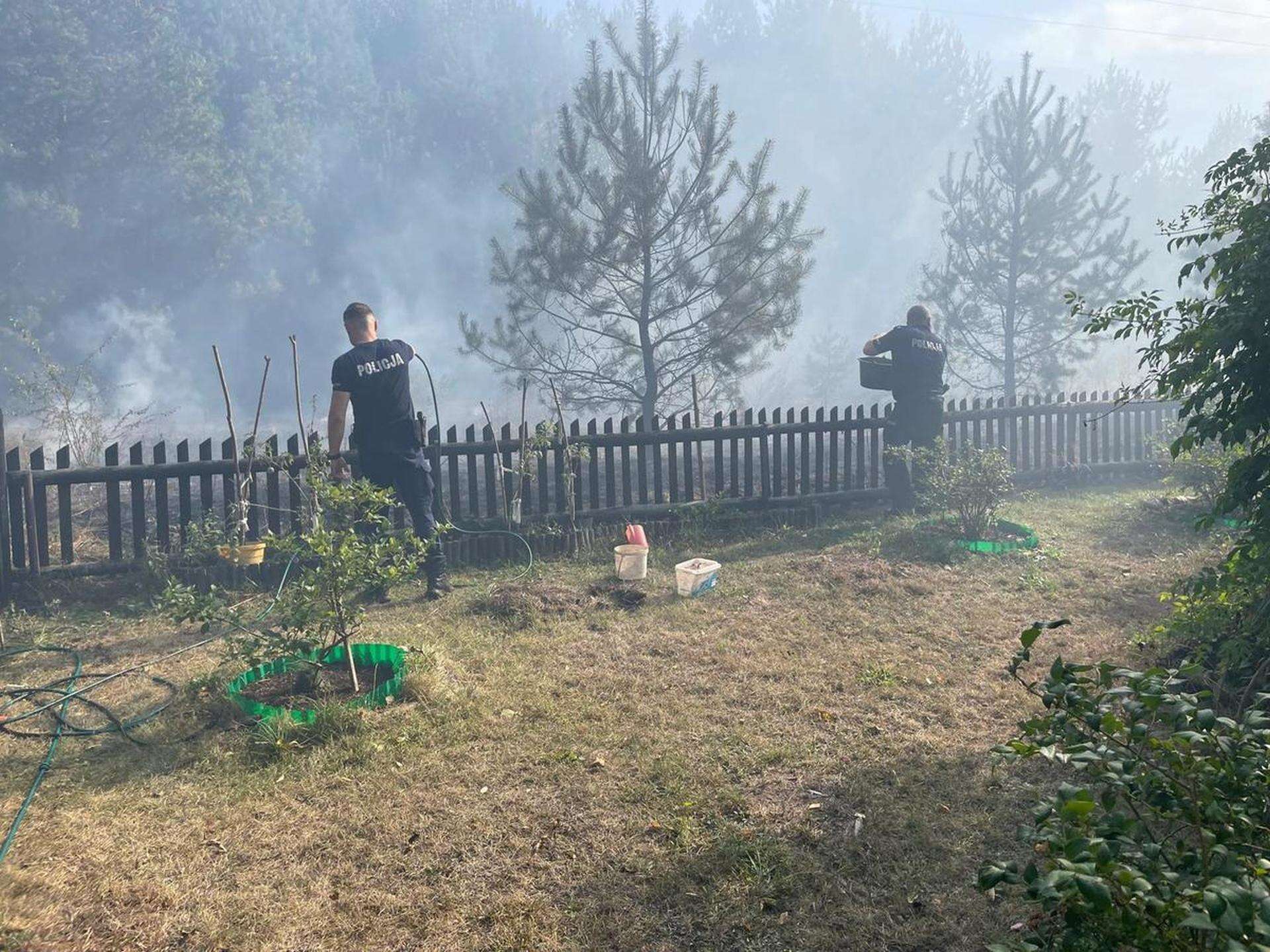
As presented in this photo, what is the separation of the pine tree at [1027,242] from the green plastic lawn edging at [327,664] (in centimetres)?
1319

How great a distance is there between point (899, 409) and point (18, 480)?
8.02 meters

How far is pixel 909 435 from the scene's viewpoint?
863cm

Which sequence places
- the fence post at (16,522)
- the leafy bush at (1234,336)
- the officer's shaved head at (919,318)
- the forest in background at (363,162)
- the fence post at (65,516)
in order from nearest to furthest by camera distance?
the leafy bush at (1234,336), the fence post at (16,522), the fence post at (65,516), the officer's shaved head at (919,318), the forest in background at (363,162)

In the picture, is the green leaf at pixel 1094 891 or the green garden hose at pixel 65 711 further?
→ the green garden hose at pixel 65 711

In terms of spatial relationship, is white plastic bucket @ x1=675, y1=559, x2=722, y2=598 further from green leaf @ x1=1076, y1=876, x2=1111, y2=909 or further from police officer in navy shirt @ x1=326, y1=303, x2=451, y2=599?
green leaf @ x1=1076, y1=876, x2=1111, y2=909

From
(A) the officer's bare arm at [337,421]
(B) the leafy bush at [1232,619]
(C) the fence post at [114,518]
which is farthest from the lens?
(C) the fence post at [114,518]

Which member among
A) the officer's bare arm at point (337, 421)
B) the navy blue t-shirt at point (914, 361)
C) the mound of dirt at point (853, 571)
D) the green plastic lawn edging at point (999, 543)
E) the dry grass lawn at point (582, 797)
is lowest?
the dry grass lawn at point (582, 797)

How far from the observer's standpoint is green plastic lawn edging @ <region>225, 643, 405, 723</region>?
379 cm

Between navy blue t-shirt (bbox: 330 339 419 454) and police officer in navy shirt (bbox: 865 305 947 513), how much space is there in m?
4.71

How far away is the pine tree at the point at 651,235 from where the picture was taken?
417 inches

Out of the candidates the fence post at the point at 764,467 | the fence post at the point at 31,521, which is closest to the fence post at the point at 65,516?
the fence post at the point at 31,521

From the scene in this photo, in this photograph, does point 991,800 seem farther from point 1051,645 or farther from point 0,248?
point 0,248

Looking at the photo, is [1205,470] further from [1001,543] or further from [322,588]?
[322,588]

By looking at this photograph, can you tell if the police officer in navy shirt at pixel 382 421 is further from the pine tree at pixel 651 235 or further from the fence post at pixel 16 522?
the pine tree at pixel 651 235
